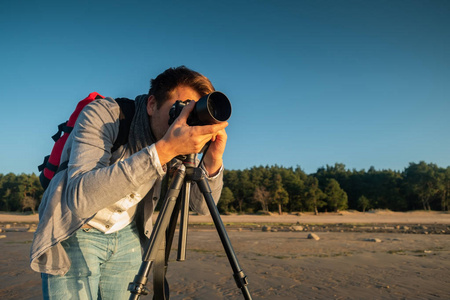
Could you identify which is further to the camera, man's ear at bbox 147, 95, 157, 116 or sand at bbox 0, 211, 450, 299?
sand at bbox 0, 211, 450, 299

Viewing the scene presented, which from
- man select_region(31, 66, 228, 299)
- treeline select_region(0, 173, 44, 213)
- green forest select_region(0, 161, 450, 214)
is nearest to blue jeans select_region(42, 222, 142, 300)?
man select_region(31, 66, 228, 299)

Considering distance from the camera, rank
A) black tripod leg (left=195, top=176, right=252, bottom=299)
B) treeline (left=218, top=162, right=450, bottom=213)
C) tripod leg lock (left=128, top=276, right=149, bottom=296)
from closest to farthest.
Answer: tripod leg lock (left=128, top=276, right=149, bottom=296) → black tripod leg (left=195, top=176, right=252, bottom=299) → treeline (left=218, top=162, right=450, bottom=213)

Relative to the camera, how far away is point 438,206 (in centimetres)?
4456

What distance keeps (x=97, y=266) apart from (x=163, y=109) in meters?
0.93

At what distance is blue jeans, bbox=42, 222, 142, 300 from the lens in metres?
1.37

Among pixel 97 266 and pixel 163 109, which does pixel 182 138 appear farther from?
pixel 97 266

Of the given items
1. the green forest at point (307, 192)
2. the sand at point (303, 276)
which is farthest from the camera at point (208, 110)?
the green forest at point (307, 192)

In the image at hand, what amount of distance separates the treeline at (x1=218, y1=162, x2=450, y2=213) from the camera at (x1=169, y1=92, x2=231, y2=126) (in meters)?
41.9

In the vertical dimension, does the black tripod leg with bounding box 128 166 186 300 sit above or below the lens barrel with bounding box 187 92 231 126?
below

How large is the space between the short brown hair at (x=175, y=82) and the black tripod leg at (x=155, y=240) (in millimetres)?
475

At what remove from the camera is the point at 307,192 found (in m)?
44.6

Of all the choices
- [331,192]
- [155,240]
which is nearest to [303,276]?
[155,240]

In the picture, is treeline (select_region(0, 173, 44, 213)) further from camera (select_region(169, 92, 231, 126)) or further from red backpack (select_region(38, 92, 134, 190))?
camera (select_region(169, 92, 231, 126))

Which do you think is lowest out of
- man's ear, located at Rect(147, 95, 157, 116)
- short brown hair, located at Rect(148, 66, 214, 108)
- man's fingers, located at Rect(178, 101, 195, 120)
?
man's fingers, located at Rect(178, 101, 195, 120)
